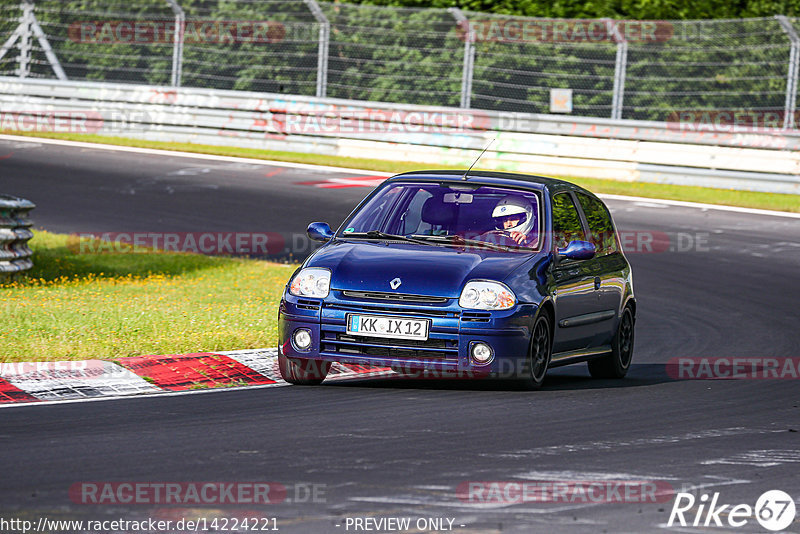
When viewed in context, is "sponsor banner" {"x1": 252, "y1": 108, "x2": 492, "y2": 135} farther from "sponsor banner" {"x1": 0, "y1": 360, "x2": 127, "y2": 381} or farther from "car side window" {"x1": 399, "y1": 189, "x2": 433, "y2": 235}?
"sponsor banner" {"x1": 0, "y1": 360, "x2": 127, "y2": 381}

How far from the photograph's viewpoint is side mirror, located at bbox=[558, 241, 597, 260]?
993 cm

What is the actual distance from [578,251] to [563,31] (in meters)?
15.4

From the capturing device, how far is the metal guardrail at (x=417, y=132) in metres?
22.7

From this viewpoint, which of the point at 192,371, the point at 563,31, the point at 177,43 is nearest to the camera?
the point at 192,371

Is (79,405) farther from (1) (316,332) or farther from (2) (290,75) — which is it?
(2) (290,75)

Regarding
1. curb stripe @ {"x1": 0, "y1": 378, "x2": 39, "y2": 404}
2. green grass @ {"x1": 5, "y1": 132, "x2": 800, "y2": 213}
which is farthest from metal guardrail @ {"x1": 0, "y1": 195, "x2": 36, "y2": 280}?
green grass @ {"x1": 5, "y1": 132, "x2": 800, "y2": 213}

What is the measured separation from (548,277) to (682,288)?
6200mm

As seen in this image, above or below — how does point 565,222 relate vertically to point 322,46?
below

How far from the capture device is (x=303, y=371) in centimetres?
953

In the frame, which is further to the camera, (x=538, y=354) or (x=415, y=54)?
(x=415, y=54)

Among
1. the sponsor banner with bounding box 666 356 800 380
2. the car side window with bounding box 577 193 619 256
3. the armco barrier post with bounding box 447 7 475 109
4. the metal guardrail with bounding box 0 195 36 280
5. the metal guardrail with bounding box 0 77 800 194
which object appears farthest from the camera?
the armco barrier post with bounding box 447 7 475 109

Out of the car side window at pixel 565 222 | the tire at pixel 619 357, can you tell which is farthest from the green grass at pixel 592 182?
the car side window at pixel 565 222

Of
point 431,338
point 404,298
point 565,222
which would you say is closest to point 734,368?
point 565,222

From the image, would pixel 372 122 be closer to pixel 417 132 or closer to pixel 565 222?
pixel 417 132
